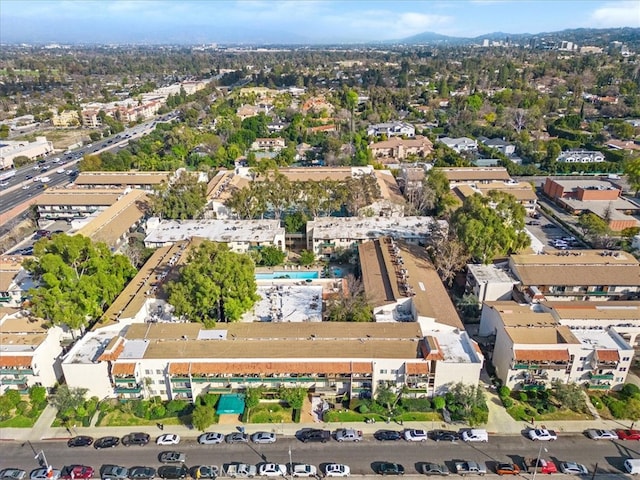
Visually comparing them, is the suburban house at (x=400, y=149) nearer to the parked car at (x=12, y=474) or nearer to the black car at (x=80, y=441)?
the black car at (x=80, y=441)

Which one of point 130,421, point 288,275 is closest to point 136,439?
point 130,421

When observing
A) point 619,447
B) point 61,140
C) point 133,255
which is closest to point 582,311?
point 619,447

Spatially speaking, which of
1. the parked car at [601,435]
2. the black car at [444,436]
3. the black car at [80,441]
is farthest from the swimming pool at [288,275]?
the parked car at [601,435]

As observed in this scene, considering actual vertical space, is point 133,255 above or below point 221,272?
below

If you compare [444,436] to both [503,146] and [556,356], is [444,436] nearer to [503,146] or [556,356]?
[556,356]

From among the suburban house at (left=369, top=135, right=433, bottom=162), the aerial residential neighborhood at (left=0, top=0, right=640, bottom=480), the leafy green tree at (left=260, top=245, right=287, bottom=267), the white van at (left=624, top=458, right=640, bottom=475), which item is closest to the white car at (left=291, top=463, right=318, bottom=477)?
the aerial residential neighborhood at (left=0, top=0, right=640, bottom=480)

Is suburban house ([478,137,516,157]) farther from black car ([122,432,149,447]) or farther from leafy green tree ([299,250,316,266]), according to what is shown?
black car ([122,432,149,447])

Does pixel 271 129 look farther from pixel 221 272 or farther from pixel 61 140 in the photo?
pixel 221 272
